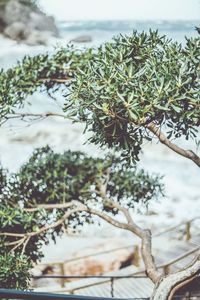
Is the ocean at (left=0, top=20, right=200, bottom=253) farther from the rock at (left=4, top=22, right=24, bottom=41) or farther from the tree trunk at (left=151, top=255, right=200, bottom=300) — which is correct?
the tree trunk at (left=151, top=255, right=200, bottom=300)

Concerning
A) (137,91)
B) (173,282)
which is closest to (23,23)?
(137,91)

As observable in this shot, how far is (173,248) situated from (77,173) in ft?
20.5

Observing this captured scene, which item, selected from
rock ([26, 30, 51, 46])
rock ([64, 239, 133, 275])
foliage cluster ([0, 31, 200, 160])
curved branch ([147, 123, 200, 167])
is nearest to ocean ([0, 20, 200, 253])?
rock ([26, 30, 51, 46])

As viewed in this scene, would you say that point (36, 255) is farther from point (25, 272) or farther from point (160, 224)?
Answer: point (160, 224)

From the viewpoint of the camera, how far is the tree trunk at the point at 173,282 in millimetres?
2863

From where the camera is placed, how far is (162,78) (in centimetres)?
272

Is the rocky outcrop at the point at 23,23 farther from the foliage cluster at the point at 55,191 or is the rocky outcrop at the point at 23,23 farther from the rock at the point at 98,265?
the foliage cluster at the point at 55,191

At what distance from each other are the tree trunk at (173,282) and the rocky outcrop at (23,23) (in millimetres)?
30374

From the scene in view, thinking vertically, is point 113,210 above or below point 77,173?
below

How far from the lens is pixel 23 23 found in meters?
32.5

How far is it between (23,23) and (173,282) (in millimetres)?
31721

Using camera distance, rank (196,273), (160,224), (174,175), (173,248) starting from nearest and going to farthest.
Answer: (196,273)
(173,248)
(160,224)
(174,175)

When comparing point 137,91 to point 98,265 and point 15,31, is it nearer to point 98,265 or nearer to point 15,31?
point 98,265

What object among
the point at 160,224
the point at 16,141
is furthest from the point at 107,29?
the point at 160,224
